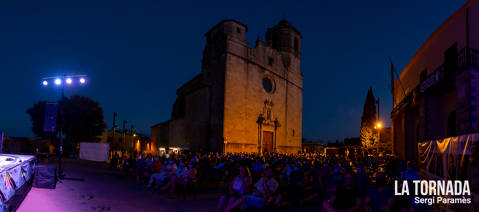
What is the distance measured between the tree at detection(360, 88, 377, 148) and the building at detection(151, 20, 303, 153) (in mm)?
8525

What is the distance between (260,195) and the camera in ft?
20.1

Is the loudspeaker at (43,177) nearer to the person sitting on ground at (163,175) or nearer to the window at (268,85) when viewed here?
the person sitting on ground at (163,175)

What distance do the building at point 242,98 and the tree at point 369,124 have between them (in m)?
8.52

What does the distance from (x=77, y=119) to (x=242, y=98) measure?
72.6 ft

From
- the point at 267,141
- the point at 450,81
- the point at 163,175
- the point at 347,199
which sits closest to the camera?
the point at 347,199

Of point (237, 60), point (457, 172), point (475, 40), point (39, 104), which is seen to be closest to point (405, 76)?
point (475, 40)

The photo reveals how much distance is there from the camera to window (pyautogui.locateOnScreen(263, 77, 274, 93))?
1352 inches

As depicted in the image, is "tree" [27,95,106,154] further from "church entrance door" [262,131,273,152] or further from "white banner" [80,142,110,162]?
"church entrance door" [262,131,273,152]

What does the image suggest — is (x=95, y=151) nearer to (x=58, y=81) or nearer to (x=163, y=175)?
(x=58, y=81)

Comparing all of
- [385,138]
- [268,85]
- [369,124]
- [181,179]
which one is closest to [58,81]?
[181,179]

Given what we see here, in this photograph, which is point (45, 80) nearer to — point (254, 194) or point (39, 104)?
point (254, 194)

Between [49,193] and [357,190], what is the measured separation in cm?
849

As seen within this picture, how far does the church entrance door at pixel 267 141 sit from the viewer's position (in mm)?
32250

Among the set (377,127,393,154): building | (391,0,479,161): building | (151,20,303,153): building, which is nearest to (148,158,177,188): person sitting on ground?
(391,0,479,161): building
